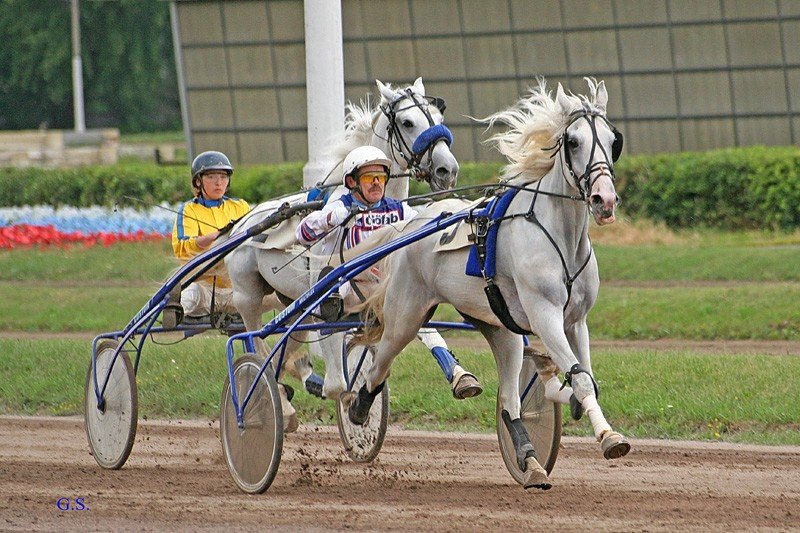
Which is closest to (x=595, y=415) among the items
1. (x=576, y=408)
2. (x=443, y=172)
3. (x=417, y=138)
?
(x=576, y=408)

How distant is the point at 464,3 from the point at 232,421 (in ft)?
43.5

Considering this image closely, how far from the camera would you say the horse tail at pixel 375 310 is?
22.4ft

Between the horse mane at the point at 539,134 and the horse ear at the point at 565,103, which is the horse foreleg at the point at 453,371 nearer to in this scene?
the horse mane at the point at 539,134

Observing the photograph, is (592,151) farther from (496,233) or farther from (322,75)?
(322,75)

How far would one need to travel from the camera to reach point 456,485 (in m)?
6.77

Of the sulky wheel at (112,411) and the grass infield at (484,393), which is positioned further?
the grass infield at (484,393)

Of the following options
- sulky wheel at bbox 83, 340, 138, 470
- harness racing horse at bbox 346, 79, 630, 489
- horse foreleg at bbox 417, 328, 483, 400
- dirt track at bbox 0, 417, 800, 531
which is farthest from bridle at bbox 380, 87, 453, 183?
sulky wheel at bbox 83, 340, 138, 470

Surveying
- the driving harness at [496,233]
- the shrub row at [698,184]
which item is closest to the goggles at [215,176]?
the driving harness at [496,233]

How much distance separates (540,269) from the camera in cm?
595

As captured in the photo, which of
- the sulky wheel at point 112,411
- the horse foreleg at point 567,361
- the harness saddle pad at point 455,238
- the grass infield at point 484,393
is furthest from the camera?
the grass infield at point 484,393

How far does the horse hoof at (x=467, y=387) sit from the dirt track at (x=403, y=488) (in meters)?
0.44

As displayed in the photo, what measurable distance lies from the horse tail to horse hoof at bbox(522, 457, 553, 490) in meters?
1.11

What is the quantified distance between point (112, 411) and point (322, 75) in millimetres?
3485

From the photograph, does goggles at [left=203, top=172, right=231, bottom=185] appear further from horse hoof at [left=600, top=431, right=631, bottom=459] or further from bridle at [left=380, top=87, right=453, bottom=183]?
horse hoof at [left=600, top=431, right=631, bottom=459]
